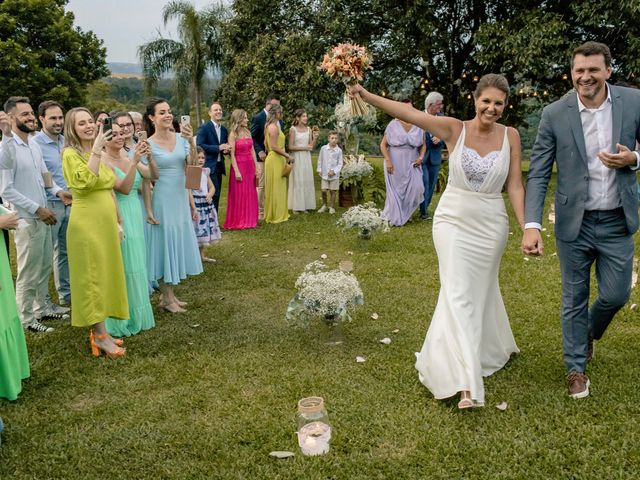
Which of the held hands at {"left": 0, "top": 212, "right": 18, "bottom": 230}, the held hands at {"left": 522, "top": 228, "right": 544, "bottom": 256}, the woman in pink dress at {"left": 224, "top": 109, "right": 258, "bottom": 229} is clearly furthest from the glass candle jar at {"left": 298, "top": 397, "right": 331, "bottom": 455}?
the woman in pink dress at {"left": 224, "top": 109, "right": 258, "bottom": 229}

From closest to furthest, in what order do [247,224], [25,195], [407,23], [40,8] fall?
[25,195], [247,224], [407,23], [40,8]

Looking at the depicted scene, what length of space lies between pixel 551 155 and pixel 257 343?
303 centimetres

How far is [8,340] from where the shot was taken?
4.19m

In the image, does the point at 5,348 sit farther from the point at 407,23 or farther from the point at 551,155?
the point at 407,23

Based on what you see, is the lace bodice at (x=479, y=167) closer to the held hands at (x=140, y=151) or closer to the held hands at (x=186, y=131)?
the held hands at (x=140, y=151)

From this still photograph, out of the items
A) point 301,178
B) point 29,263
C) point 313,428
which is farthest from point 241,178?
point 313,428

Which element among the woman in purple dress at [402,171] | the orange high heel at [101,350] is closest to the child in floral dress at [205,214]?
the orange high heel at [101,350]

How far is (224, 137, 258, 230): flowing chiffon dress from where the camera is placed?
35.5ft

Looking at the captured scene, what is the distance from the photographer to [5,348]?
162 inches

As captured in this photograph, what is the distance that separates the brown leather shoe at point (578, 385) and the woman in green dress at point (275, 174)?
26.7ft

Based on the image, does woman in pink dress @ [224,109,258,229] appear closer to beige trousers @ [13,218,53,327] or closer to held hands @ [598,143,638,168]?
beige trousers @ [13,218,53,327]

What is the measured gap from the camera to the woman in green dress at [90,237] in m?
5.03

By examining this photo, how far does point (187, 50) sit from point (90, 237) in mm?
28628

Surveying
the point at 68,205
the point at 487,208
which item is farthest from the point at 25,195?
the point at 487,208
